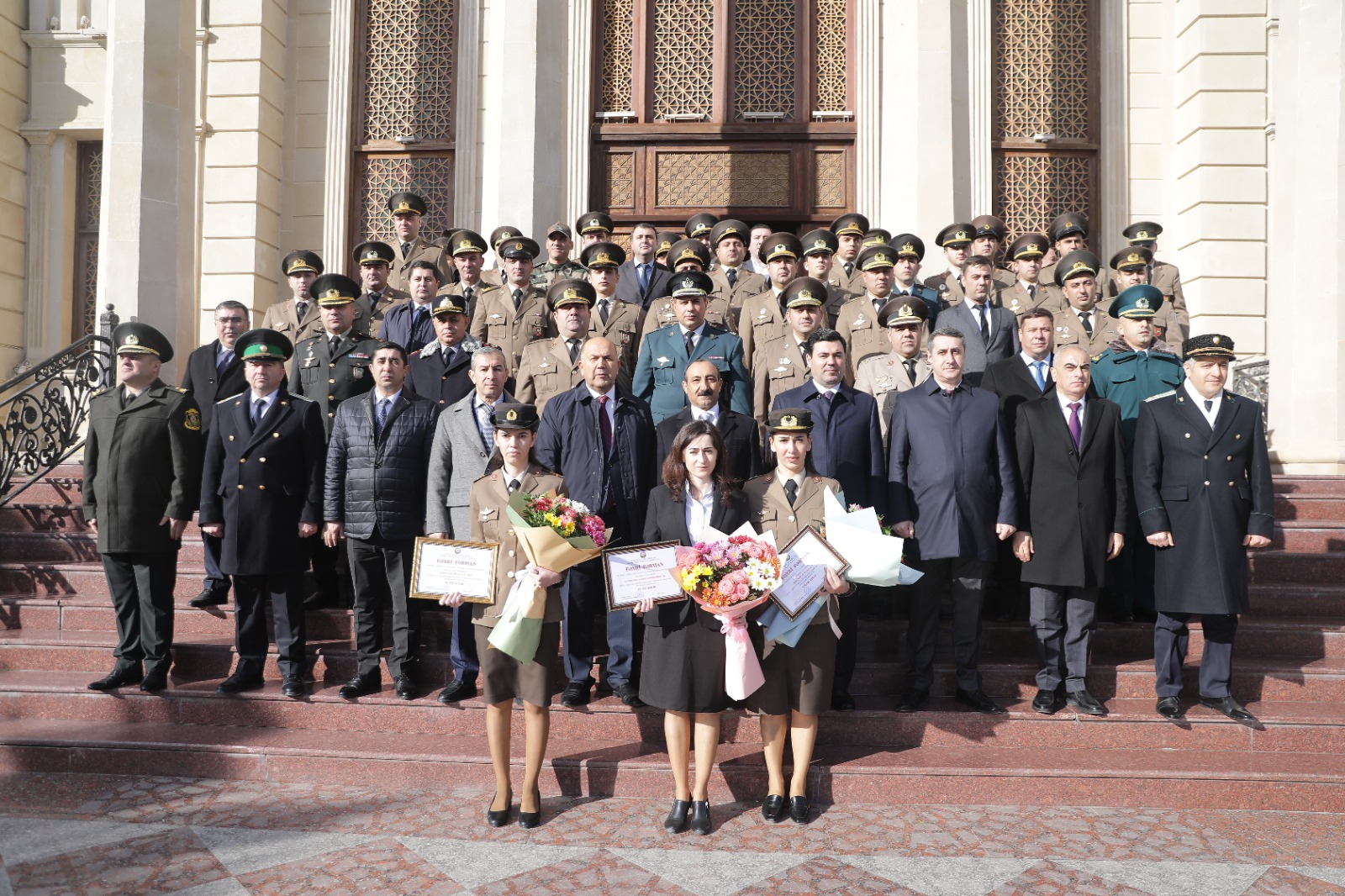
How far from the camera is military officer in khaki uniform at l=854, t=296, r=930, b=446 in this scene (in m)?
6.60

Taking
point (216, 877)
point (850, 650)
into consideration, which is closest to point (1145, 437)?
point (850, 650)

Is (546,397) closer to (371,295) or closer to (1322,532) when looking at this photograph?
(371,295)

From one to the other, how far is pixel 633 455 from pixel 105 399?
3.43m

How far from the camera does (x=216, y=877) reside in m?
4.24

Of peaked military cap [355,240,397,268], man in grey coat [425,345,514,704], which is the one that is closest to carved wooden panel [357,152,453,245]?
peaked military cap [355,240,397,268]

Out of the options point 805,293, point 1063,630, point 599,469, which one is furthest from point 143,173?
point 1063,630

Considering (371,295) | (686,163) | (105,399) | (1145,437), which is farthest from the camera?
(686,163)

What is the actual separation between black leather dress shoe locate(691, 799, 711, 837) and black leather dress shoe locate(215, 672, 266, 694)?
2.94 m

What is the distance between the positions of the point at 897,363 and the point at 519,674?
334cm

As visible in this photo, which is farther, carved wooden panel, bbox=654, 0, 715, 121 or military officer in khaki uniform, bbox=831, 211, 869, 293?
carved wooden panel, bbox=654, 0, 715, 121

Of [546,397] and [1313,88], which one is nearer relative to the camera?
[546,397]

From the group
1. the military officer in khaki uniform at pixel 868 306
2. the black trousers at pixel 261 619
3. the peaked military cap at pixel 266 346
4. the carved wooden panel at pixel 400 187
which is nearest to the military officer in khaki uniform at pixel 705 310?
the military officer in khaki uniform at pixel 868 306

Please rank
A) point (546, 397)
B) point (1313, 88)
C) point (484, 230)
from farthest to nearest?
point (484, 230), point (1313, 88), point (546, 397)

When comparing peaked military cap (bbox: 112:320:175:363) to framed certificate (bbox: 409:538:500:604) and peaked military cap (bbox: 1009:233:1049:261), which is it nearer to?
framed certificate (bbox: 409:538:500:604)
